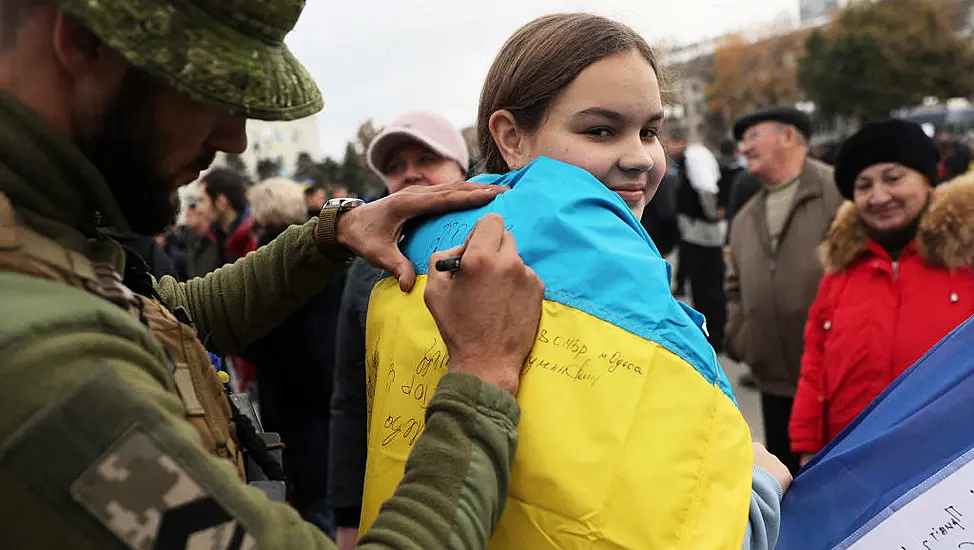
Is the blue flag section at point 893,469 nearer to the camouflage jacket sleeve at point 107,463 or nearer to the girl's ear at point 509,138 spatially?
the girl's ear at point 509,138

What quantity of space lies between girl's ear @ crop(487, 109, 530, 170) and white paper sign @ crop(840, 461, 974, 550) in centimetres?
100

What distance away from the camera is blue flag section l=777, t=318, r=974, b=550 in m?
1.58

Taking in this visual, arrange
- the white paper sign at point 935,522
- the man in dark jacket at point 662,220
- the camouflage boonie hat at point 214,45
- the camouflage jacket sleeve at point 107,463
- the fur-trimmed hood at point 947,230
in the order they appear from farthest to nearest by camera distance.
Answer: the man in dark jacket at point 662,220 → the fur-trimmed hood at point 947,230 → the white paper sign at point 935,522 → the camouflage boonie hat at point 214,45 → the camouflage jacket sleeve at point 107,463

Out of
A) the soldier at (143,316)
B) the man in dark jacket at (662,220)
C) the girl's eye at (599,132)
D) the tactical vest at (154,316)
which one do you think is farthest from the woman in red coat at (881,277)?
the man in dark jacket at (662,220)

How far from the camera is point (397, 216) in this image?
5.22 ft

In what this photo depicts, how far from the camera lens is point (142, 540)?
828 millimetres

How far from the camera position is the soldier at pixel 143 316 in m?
0.81

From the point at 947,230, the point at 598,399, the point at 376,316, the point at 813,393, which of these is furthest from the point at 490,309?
the point at 813,393

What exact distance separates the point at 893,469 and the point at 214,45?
1459 millimetres

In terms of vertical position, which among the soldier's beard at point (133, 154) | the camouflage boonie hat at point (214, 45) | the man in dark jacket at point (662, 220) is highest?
the camouflage boonie hat at point (214, 45)

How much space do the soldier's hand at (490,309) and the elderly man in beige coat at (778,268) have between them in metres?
3.30

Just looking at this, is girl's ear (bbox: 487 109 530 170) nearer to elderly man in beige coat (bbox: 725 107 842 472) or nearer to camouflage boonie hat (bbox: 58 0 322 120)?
camouflage boonie hat (bbox: 58 0 322 120)

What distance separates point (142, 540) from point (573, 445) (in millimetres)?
526

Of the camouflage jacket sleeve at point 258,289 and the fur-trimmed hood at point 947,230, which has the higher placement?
the fur-trimmed hood at point 947,230
